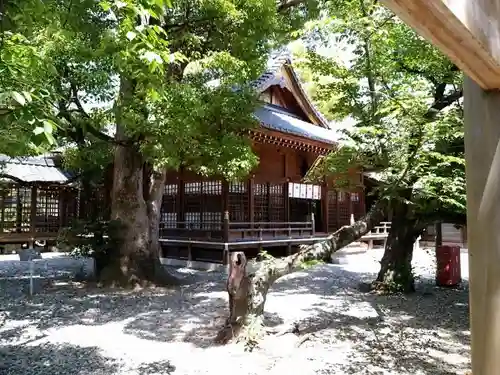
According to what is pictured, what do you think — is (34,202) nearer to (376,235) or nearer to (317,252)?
(376,235)

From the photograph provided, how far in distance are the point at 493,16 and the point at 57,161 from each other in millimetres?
17816

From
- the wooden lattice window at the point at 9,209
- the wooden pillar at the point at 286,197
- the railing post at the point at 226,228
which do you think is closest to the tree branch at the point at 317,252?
the railing post at the point at 226,228

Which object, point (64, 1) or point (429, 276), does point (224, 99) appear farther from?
point (429, 276)

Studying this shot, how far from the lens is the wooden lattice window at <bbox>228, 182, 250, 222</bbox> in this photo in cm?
1266

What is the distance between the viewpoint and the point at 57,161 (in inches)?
689

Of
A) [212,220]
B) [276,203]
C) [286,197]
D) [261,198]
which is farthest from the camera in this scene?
[286,197]

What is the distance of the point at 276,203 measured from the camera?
13.9m

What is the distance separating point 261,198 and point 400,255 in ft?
18.9

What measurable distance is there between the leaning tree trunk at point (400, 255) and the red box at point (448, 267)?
1249 millimetres

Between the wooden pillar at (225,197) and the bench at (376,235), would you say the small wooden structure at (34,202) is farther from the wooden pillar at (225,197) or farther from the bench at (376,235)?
the bench at (376,235)

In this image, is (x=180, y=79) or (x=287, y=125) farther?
(x=287, y=125)

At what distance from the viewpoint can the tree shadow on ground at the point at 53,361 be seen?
175 inches

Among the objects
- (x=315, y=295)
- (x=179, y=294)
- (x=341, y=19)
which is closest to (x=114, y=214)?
(x=179, y=294)

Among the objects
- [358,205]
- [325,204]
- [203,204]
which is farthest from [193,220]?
[358,205]
